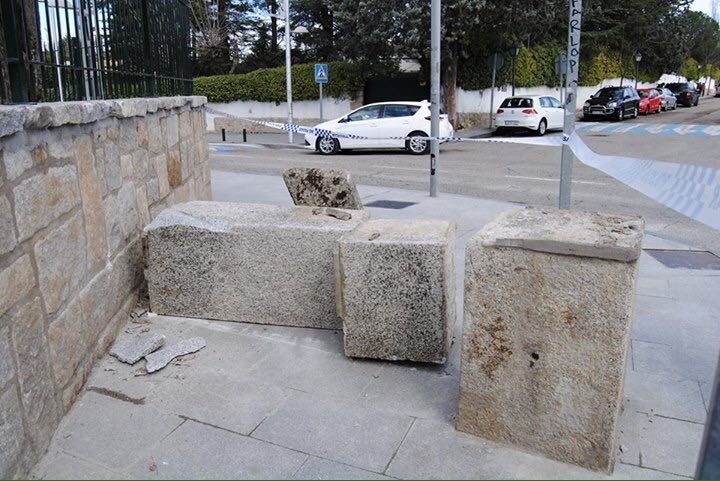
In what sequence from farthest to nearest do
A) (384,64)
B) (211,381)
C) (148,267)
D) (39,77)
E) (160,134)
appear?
(384,64)
(160,134)
(148,267)
(211,381)
(39,77)

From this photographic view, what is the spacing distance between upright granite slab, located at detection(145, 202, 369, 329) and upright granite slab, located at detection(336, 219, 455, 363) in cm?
44

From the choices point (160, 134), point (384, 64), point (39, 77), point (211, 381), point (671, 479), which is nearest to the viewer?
point (671, 479)

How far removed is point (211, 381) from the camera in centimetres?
360

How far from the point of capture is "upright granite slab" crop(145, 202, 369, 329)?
13.8 ft

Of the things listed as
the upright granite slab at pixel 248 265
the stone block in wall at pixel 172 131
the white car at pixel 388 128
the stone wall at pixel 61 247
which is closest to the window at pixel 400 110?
the white car at pixel 388 128

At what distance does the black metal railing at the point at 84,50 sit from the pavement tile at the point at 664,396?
3609 millimetres

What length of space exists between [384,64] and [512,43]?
5.26 m

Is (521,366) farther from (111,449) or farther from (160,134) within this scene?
(160,134)

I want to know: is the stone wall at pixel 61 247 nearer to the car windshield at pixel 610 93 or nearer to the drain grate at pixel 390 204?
the drain grate at pixel 390 204

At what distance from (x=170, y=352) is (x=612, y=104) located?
3121cm

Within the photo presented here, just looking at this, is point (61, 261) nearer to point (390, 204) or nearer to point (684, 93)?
point (390, 204)

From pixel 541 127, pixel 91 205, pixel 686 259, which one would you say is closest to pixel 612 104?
pixel 541 127

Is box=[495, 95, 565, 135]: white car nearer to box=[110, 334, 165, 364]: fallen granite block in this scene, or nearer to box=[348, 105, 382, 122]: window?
box=[348, 105, 382, 122]: window

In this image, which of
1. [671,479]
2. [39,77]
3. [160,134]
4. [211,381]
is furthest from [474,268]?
[160,134]
